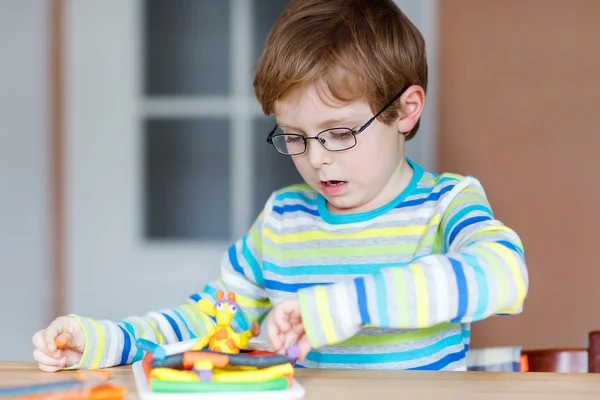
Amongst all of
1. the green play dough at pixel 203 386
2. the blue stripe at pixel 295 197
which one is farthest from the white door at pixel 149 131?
the green play dough at pixel 203 386

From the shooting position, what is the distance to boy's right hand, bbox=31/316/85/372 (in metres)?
0.96

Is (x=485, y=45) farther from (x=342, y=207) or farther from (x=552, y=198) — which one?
(x=342, y=207)

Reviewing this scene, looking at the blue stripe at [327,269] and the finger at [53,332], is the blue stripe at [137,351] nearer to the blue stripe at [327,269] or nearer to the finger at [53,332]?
the finger at [53,332]

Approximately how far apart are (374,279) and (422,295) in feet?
0.18

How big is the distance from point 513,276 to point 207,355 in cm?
35

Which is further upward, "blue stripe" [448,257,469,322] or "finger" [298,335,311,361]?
"blue stripe" [448,257,469,322]

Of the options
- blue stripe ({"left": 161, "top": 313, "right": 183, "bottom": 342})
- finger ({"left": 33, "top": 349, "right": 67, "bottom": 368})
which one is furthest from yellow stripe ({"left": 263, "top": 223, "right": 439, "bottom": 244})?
finger ({"left": 33, "top": 349, "right": 67, "bottom": 368})

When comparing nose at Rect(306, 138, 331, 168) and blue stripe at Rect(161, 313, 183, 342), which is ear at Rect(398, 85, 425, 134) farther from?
blue stripe at Rect(161, 313, 183, 342)

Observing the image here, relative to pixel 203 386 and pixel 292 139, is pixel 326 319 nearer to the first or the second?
pixel 203 386

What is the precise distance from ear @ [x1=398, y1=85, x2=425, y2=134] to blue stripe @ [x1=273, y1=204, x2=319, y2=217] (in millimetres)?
203

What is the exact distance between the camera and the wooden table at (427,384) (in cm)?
79

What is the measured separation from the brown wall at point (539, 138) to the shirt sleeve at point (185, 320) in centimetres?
93

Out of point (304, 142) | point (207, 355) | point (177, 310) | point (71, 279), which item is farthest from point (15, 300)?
point (207, 355)

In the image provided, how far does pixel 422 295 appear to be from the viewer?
2.72ft
